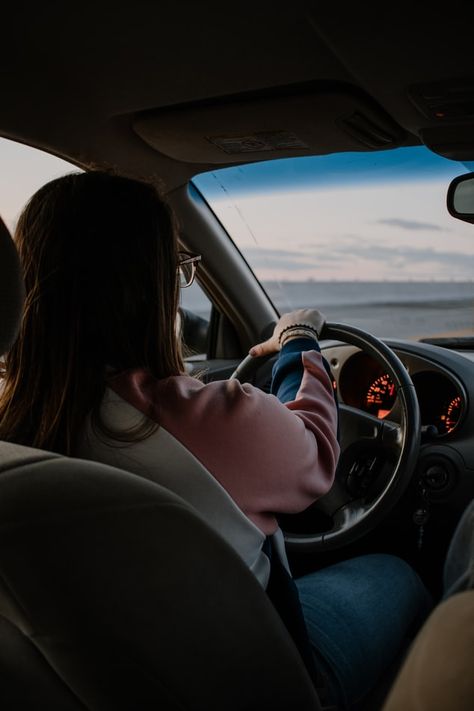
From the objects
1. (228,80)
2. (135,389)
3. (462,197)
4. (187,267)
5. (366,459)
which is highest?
(228,80)

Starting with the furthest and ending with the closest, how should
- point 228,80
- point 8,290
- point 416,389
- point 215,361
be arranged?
1. point 215,361
2. point 416,389
3. point 228,80
4. point 8,290

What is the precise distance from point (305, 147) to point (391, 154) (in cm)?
43

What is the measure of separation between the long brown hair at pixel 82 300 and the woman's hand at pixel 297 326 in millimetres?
553

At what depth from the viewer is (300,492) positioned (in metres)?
1.51

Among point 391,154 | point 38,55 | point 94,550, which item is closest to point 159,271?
point 94,550

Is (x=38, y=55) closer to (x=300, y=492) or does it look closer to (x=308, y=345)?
(x=308, y=345)

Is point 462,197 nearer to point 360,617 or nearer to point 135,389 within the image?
point 360,617

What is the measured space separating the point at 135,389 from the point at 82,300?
20 centimetres

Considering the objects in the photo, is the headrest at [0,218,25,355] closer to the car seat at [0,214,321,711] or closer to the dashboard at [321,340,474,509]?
the car seat at [0,214,321,711]

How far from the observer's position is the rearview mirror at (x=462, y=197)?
2576 millimetres

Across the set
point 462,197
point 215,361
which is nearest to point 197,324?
point 215,361

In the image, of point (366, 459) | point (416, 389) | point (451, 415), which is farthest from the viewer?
point (416, 389)

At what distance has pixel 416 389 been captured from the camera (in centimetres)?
296

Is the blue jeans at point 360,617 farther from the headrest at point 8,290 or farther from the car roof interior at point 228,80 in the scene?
the car roof interior at point 228,80
